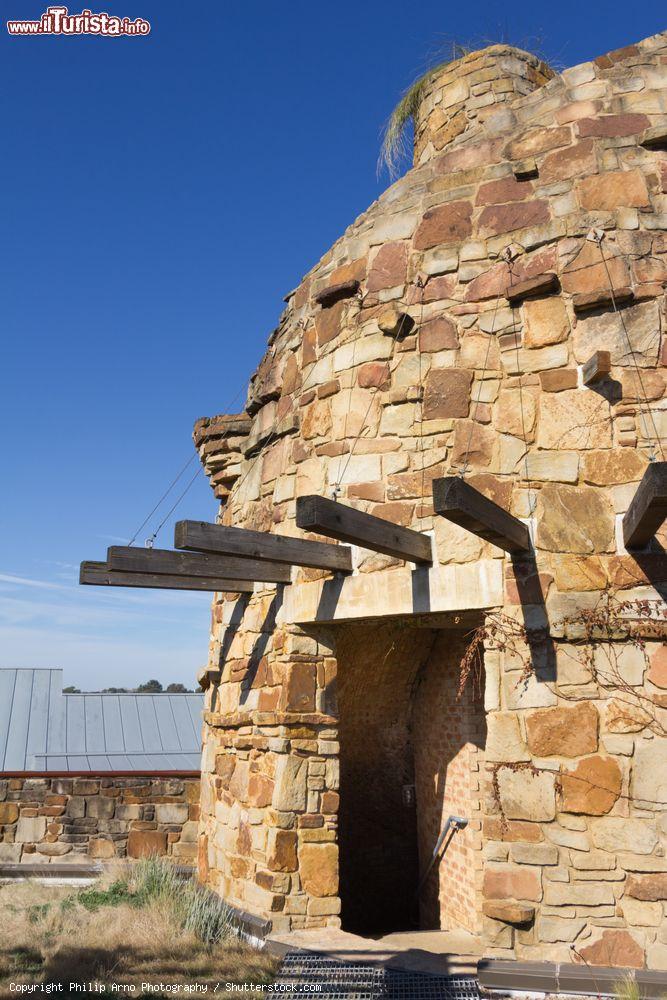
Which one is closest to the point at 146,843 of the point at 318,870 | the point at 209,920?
the point at 209,920

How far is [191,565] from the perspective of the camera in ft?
16.9

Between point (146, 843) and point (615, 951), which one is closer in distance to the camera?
point (615, 951)

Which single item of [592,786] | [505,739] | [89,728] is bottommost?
[592,786]

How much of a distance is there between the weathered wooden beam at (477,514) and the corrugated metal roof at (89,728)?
30.6 ft

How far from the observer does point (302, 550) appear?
5148mm

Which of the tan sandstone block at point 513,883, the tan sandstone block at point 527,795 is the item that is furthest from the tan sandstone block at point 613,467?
the tan sandstone block at point 513,883

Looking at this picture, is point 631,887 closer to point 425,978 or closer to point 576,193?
point 425,978

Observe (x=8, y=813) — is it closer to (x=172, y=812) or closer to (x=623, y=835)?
(x=172, y=812)

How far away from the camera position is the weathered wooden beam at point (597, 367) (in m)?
4.79

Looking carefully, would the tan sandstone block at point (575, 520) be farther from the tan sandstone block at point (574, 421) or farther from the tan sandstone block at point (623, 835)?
the tan sandstone block at point (623, 835)

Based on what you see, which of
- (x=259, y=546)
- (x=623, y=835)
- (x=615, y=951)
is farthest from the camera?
(x=259, y=546)

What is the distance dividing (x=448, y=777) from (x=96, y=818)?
11.6 ft

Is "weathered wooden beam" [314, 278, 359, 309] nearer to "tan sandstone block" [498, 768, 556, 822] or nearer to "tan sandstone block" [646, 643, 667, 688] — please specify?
"tan sandstone block" [646, 643, 667, 688]

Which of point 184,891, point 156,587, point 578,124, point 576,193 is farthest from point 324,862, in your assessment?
point 578,124
